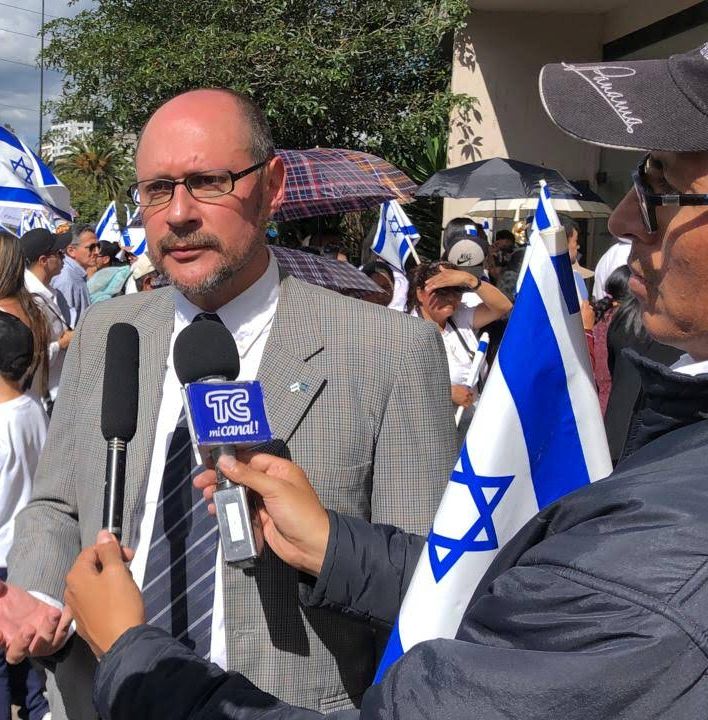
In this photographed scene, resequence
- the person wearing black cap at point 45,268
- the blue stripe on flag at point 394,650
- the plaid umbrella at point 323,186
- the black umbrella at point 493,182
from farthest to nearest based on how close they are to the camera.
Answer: the black umbrella at point 493,182 → the person wearing black cap at point 45,268 → the plaid umbrella at point 323,186 → the blue stripe on flag at point 394,650

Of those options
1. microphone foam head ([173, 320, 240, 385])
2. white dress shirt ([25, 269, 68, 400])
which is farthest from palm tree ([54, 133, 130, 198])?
microphone foam head ([173, 320, 240, 385])

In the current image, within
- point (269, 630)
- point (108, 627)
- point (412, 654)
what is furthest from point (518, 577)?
point (269, 630)

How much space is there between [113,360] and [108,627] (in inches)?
23.9

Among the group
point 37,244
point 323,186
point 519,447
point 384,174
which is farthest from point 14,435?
point 384,174

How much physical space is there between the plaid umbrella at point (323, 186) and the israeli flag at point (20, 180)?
1.63 meters

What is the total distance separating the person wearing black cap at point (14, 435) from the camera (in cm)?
406

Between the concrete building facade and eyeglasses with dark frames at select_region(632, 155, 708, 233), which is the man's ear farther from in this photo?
the concrete building facade

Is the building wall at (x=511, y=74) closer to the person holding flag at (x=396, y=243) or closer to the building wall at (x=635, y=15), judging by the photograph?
the building wall at (x=635, y=15)

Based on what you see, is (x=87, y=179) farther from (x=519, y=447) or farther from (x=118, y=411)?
(x=519, y=447)

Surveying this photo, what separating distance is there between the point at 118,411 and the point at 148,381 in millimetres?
432

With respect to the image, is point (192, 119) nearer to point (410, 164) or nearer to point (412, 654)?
point (412, 654)

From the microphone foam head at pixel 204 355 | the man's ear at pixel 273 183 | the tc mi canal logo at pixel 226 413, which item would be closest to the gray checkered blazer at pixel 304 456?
the man's ear at pixel 273 183

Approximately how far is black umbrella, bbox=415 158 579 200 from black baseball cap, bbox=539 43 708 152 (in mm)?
9430

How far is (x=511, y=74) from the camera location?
45.7 ft
